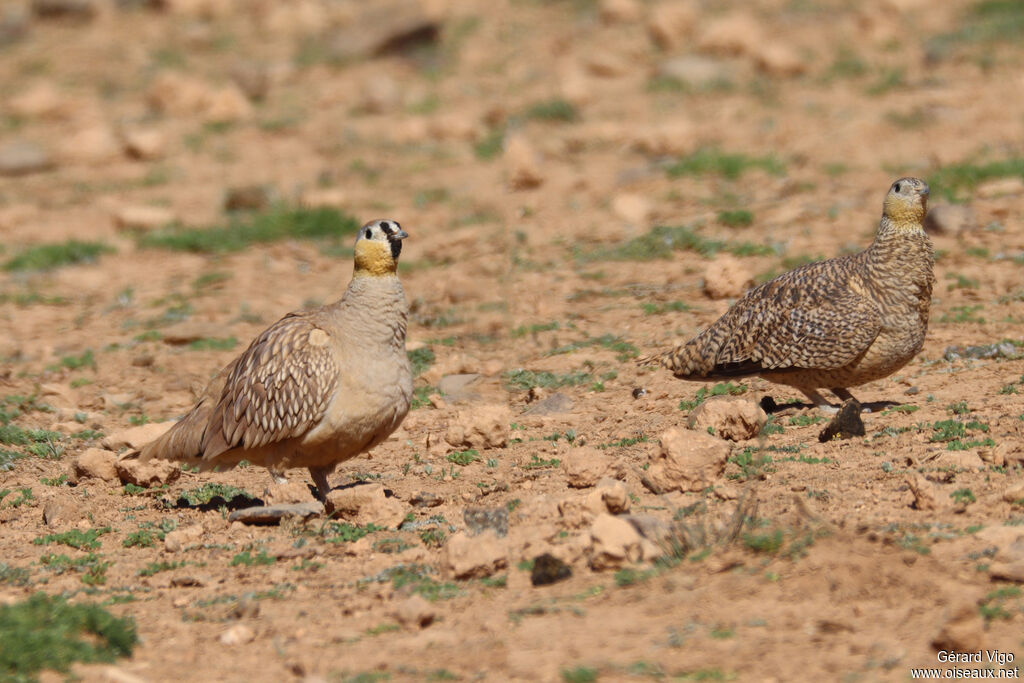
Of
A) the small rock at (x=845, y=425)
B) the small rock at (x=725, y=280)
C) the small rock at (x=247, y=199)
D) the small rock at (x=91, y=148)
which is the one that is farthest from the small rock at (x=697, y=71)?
the small rock at (x=845, y=425)

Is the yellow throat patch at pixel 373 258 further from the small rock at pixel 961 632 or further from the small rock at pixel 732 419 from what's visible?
the small rock at pixel 961 632

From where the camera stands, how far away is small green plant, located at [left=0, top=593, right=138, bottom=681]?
5.18m

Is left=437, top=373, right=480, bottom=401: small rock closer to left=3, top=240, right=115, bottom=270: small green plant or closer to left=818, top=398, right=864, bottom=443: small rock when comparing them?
left=818, top=398, right=864, bottom=443: small rock

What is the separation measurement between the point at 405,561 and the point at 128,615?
1.27 metres

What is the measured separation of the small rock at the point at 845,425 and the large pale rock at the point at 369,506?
250 centimetres

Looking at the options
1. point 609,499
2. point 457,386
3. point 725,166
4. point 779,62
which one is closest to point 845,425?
point 609,499

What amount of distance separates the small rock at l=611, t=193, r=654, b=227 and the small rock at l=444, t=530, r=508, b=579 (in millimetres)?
7431

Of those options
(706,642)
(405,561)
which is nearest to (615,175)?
(405,561)

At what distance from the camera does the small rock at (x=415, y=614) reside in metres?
5.45

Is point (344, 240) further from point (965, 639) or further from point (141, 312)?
point (965, 639)

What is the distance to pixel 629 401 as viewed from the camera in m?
9.07

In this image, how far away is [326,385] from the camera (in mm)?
7121

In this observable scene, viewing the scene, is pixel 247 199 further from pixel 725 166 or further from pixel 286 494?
pixel 286 494

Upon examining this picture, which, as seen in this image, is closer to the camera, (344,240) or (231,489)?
(231,489)
